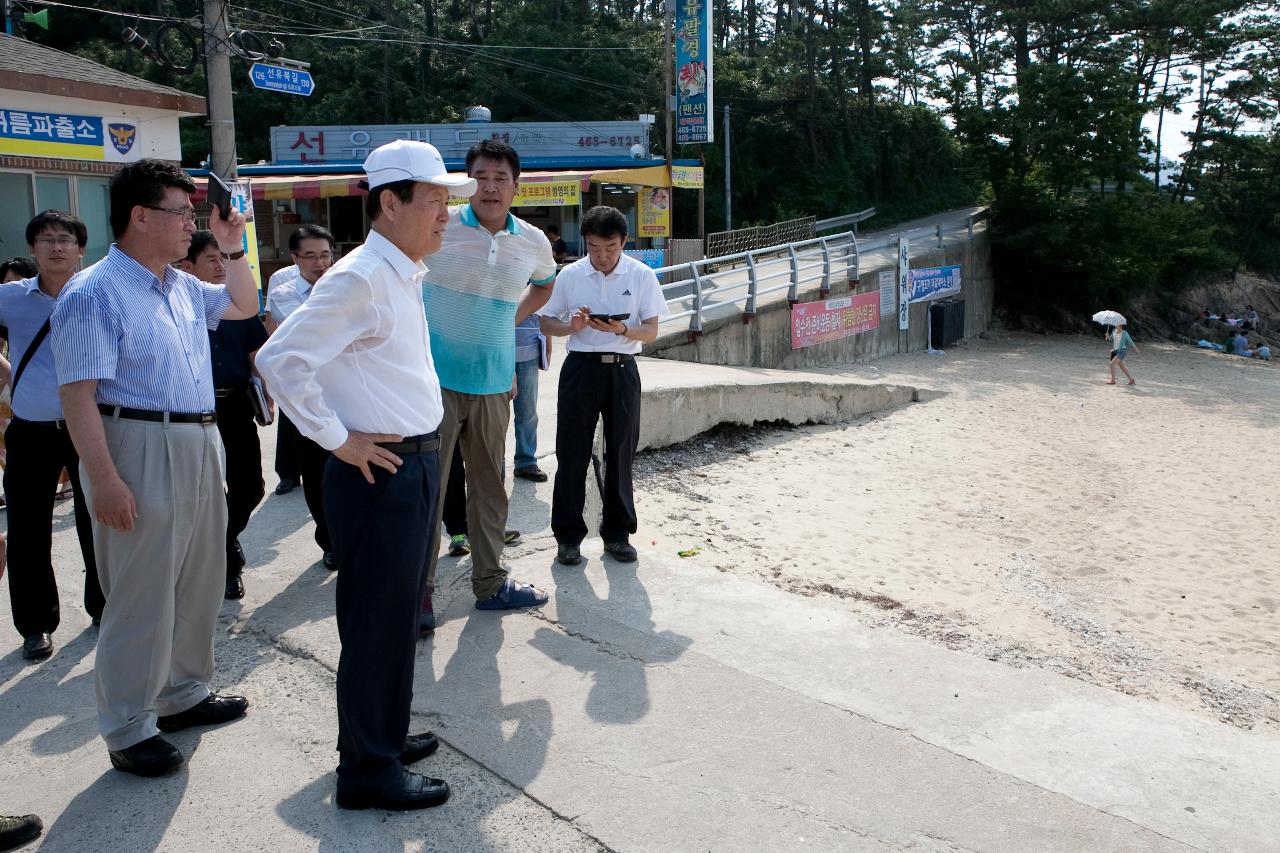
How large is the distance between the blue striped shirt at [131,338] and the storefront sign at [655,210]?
20.7 meters

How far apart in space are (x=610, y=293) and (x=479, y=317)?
48.2 inches

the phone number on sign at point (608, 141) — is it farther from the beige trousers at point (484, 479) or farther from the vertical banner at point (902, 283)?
the beige trousers at point (484, 479)

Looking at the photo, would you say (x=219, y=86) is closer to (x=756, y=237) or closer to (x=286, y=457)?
(x=286, y=457)

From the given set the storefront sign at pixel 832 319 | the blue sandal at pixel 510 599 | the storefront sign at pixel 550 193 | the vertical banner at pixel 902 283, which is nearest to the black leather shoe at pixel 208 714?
the blue sandal at pixel 510 599

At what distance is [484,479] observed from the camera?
13.7ft

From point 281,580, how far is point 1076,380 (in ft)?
55.2

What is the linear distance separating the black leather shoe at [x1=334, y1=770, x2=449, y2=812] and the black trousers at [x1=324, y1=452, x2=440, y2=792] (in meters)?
0.02

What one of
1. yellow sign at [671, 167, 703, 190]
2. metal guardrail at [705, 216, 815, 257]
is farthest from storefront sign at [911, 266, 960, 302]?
yellow sign at [671, 167, 703, 190]

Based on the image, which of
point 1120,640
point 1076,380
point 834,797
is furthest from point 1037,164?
point 834,797

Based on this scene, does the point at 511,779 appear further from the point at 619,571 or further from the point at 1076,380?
the point at 1076,380

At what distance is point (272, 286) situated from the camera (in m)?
5.42

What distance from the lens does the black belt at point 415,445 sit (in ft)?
8.73

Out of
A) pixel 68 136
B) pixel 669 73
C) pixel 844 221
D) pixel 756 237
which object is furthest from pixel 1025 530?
pixel 844 221

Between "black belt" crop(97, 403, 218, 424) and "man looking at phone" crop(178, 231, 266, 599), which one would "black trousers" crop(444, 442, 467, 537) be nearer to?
"man looking at phone" crop(178, 231, 266, 599)
